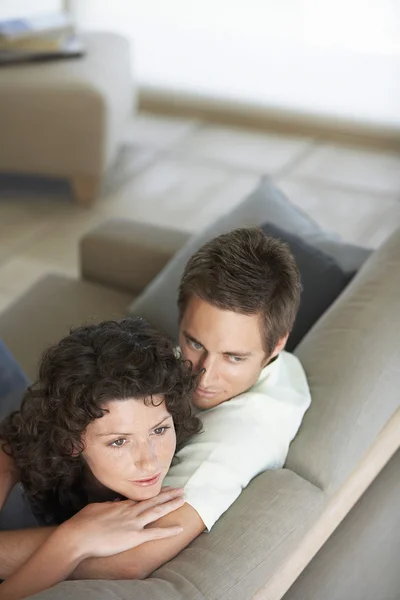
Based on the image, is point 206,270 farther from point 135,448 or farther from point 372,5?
point 372,5

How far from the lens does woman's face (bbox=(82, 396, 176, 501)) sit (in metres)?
1.37

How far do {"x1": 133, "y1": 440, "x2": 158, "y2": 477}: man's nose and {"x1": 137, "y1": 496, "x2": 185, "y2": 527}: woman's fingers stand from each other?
58mm

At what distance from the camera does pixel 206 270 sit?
5.18 feet

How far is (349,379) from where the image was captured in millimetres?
1689

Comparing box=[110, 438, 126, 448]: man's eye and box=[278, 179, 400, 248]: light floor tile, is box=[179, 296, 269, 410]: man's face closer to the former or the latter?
box=[110, 438, 126, 448]: man's eye

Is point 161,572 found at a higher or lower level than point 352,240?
higher

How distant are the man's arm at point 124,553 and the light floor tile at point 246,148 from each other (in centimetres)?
337

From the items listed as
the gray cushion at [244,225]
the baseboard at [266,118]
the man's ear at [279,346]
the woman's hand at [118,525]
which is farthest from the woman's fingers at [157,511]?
the baseboard at [266,118]

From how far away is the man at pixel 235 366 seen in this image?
147 centimetres

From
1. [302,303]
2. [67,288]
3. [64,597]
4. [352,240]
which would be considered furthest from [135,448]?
[352,240]

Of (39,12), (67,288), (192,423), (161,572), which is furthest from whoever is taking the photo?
(39,12)

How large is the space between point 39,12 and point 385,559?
467 centimetres

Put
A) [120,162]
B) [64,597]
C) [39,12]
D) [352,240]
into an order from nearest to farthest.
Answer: [64,597], [352,240], [120,162], [39,12]

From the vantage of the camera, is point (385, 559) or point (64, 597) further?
point (385, 559)
